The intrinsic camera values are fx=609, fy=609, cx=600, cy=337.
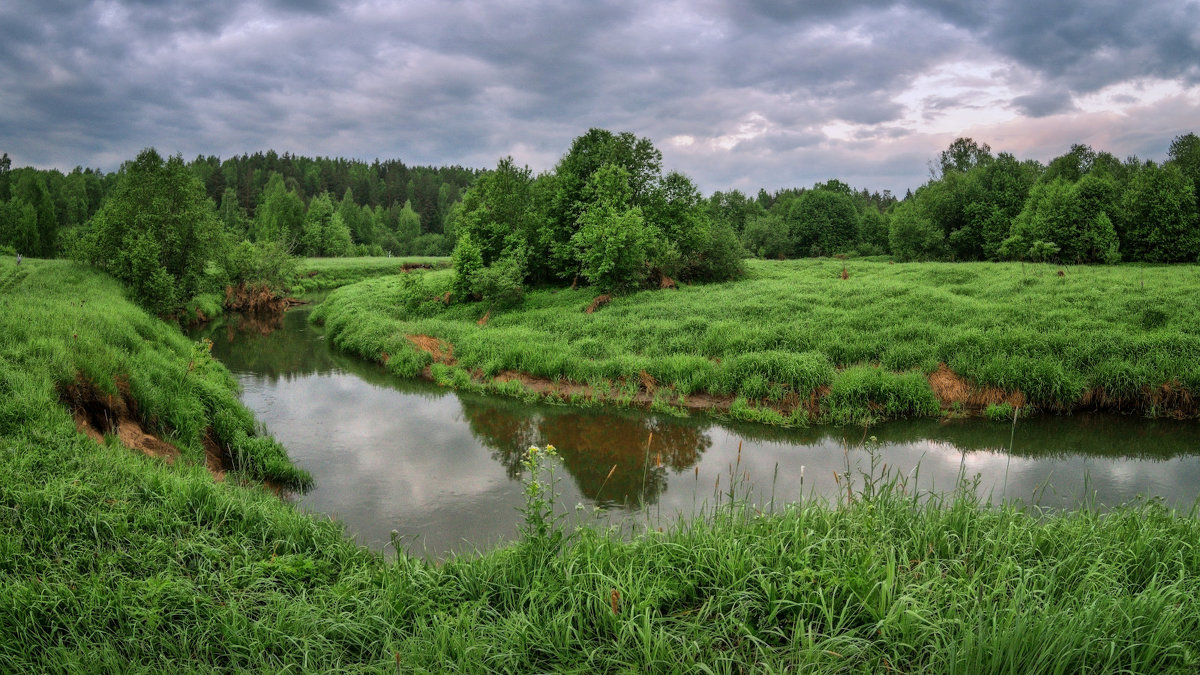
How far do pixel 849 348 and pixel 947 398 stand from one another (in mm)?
2840

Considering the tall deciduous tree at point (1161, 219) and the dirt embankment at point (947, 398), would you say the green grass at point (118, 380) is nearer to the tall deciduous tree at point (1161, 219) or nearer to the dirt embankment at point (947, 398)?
the dirt embankment at point (947, 398)

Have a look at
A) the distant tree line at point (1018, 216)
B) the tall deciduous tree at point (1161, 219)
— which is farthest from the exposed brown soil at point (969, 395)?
the tall deciduous tree at point (1161, 219)

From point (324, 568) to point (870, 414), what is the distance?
12.6 meters

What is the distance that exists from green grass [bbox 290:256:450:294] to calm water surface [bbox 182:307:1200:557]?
39.1 m

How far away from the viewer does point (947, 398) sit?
1530 centimetres

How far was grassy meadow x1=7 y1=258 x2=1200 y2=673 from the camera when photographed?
3865 millimetres

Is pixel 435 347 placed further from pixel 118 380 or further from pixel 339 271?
pixel 339 271

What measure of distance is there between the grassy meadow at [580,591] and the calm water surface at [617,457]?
254cm

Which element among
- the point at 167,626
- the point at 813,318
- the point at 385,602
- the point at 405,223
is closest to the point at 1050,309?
the point at 813,318

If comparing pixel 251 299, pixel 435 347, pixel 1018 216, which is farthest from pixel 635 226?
pixel 1018 216

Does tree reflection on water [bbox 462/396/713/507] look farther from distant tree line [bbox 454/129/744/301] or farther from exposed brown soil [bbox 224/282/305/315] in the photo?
exposed brown soil [bbox 224/282/305/315]

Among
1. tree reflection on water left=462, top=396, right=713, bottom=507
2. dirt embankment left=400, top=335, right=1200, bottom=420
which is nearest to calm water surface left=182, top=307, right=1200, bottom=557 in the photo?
tree reflection on water left=462, top=396, right=713, bottom=507

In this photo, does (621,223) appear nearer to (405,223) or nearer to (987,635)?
(987,635)

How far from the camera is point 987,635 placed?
3.74 metres
